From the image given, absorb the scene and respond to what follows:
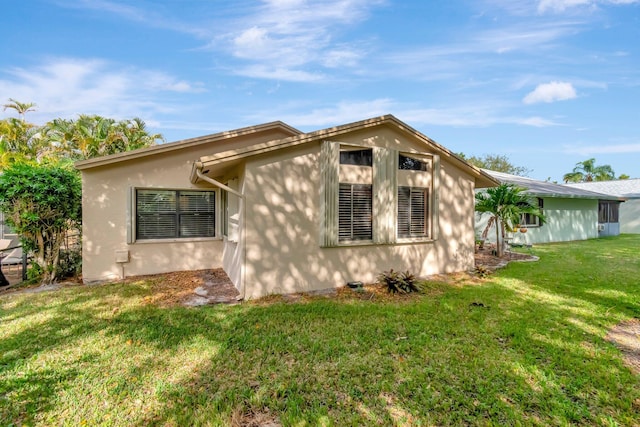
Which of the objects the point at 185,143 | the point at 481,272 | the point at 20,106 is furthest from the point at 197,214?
the point at 20,106

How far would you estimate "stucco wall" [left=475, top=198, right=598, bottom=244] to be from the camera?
49.0 ft

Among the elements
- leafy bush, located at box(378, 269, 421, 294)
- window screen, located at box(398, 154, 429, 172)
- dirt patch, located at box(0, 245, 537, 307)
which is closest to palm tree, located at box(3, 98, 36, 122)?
dirt patch, located at box(0, 245, 537, 307)

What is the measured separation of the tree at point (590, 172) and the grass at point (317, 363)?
152ft

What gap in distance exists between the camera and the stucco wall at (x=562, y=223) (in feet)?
49.0

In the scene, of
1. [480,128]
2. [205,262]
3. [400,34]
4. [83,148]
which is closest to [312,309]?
[205,262]

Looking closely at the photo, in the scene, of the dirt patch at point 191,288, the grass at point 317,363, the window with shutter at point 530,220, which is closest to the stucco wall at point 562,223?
the window with shutter at point 530,220

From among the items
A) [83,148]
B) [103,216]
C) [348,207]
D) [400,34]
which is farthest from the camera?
[83,148]

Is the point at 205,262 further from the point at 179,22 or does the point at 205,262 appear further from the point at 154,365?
the point at 179,22

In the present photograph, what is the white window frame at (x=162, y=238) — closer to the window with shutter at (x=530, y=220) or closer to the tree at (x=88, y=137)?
the tree at (x=88, y=137)

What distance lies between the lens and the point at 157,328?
14.6ft

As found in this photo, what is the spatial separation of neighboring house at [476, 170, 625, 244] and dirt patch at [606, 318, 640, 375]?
33.4ft

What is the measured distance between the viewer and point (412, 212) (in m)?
7.61

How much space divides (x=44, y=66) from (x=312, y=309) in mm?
13086

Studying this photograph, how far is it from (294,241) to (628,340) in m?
5.51
